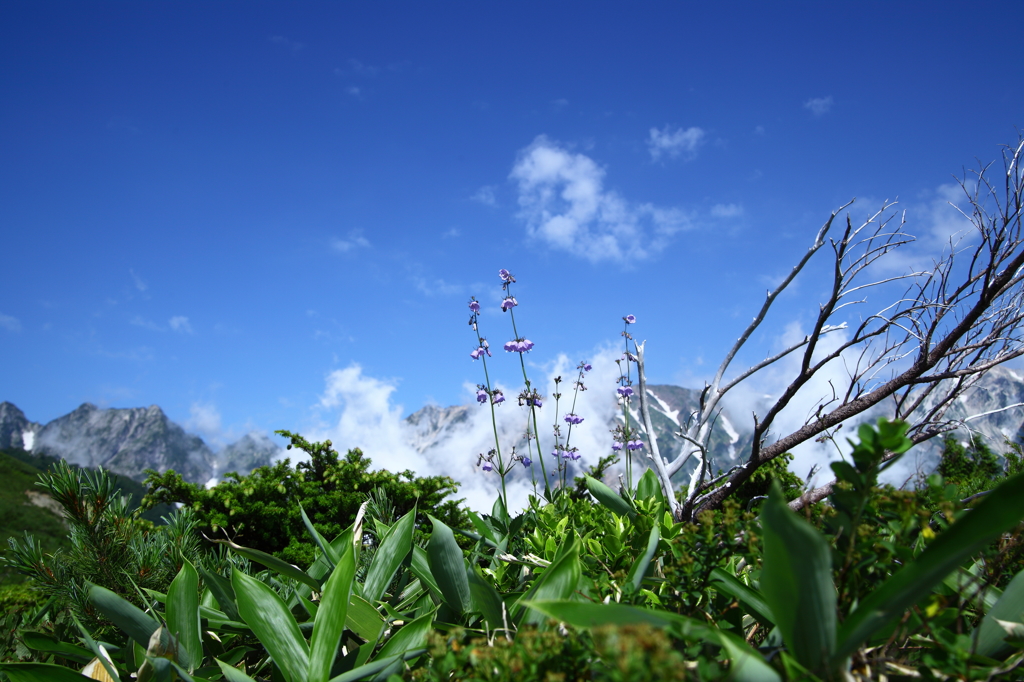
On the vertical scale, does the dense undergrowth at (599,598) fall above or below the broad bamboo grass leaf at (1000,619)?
above

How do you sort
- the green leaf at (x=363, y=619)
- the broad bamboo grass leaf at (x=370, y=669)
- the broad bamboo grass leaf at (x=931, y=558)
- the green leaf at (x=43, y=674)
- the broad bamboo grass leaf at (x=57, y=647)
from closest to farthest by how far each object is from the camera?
the broad bamboo grass leaf at (x=931, y=558)
the broad bamboo grass leaf at (x=370, y=669)
the green leaf at (x=43, y=674)
the green leaf at (x=363, y=619)
the broad bamboo grass leaf at (x=57, y=647)

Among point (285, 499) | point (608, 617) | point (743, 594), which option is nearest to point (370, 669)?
point (608, 617)

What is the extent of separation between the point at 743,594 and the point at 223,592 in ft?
4.04

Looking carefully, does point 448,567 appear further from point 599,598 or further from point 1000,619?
point 1000,619

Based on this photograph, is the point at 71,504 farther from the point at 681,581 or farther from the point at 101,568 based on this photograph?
the point at 681,581

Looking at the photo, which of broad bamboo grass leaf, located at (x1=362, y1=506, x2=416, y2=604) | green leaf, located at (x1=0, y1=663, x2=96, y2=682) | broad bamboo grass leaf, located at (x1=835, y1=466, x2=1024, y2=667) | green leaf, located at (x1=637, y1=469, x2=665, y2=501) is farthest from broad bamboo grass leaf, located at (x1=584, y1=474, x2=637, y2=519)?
green leaf, located at (x1=0, y1=663, x2=96, y2=682)

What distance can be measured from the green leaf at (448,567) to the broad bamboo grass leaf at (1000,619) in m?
0.96

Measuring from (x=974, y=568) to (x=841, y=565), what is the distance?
0.61 metres

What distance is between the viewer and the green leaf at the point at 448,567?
1.28m

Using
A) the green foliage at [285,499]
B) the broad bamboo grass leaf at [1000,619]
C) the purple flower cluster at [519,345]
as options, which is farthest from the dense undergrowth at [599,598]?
the green foliage at [285,499]

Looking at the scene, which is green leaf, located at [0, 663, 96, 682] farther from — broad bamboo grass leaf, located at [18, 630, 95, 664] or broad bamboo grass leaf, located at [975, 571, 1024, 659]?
broad bamboo grass leaf, located at [975, 571, 1024, 659]

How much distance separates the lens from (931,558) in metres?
0.74

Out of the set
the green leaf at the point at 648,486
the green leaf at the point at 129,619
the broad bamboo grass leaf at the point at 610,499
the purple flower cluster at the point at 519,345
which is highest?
the purple flower cluster at the point at 519,345

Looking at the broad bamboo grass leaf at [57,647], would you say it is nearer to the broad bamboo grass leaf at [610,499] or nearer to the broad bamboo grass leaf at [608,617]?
the broad bamboo grass leaf at [608,617]
